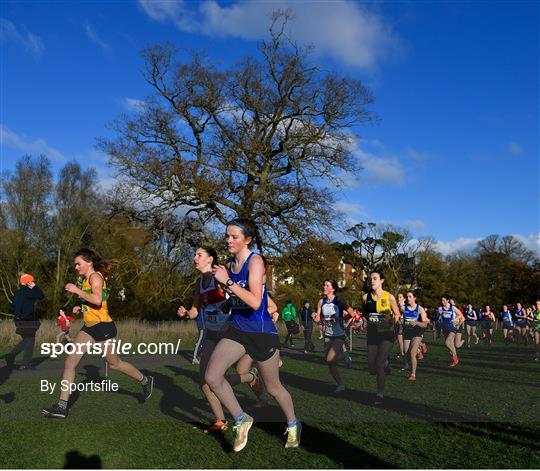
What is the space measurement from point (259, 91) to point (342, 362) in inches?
553

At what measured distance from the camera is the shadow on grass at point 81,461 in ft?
14.7

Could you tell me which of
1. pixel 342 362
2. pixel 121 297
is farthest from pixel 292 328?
pixel 121 297

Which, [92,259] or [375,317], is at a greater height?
[92,259]

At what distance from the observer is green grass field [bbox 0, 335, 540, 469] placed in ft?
15.4

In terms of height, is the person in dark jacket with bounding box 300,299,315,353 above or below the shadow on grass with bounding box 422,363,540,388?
above

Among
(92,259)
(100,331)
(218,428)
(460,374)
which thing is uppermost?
(92,259)

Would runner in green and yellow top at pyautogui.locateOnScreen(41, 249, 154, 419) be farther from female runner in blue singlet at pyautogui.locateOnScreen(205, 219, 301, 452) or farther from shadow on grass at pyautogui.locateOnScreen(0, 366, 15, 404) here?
female runner in blue singlet at pyautogui.locateOnScreen(205, 219, 301, 452)

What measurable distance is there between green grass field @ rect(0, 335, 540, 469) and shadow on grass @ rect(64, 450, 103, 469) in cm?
2

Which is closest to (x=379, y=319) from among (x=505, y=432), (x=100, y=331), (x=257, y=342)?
(x=505, y=432)

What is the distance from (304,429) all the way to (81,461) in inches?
88.5

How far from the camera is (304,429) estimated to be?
582 cm

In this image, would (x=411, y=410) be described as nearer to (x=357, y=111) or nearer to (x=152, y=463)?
(x=152, y=463)

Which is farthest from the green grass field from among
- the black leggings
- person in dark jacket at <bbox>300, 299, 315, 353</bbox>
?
person in dark jacket at <bbox>300, 299, 315, 353</bbox>

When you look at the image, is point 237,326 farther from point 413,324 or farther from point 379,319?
point 413,324
